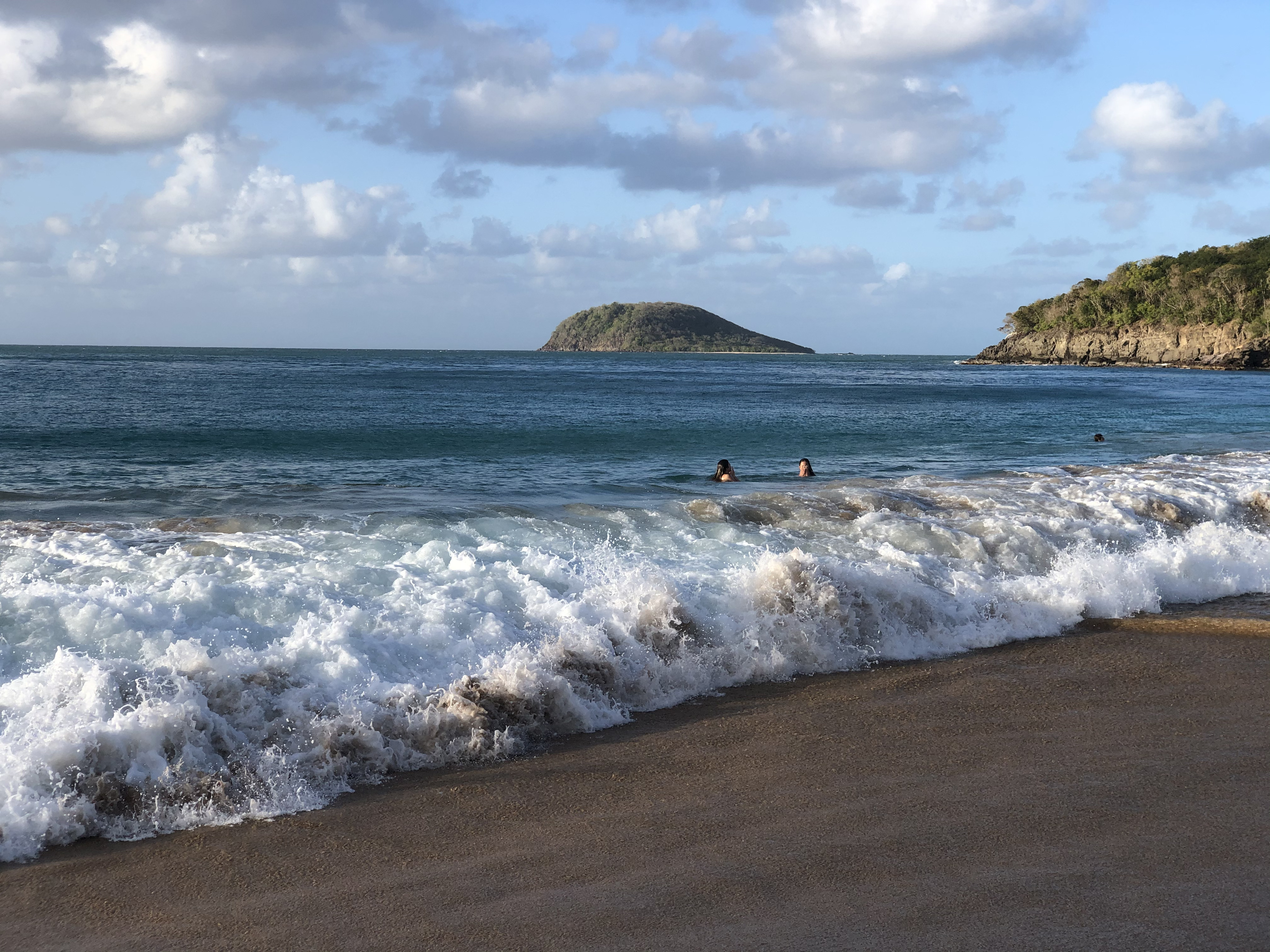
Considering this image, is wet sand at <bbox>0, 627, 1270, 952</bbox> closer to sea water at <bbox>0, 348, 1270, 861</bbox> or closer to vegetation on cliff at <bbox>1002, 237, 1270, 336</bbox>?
sea water at <bbox>0, 348, 1270, 861</bbox>

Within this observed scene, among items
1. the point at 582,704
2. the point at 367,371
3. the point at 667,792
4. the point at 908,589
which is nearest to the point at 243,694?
the point at 582,704

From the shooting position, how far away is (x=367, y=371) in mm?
75688

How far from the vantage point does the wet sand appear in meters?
3.75

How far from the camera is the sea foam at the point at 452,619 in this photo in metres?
4.98

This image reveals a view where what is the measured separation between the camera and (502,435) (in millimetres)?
27031

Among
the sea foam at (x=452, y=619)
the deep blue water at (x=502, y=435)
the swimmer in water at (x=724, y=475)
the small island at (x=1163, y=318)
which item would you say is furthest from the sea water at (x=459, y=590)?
the small island at (x=1163, y=318)

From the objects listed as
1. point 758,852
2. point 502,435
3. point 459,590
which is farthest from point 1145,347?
point 758,852

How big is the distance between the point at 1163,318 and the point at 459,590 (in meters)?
105

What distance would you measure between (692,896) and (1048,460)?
64.2 ft

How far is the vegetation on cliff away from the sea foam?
295ft

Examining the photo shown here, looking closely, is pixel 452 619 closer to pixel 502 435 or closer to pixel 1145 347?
pixel 502 435

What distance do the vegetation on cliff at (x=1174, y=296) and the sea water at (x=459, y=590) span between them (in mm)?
79029

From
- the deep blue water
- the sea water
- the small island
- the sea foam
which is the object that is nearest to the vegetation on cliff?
the small island

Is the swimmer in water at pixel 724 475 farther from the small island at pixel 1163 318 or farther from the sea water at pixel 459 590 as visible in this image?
the small island at pixel 1163 318
